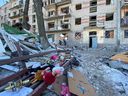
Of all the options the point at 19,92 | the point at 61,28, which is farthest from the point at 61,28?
the point at 19,92

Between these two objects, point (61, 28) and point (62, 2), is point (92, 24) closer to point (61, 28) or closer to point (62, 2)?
point (61, 28)

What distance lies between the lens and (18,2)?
4109cm

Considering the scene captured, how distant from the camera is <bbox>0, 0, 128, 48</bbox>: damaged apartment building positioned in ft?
80.6

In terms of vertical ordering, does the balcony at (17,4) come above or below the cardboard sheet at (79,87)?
above

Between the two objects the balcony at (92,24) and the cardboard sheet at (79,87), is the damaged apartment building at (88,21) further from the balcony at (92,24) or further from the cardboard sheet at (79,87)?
the cardboard sheet at (79,87)

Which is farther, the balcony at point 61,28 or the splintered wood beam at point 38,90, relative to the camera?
the balcony at point 61,28

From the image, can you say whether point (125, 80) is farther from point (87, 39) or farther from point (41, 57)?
point (87, 39)

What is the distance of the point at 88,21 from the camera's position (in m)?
28.0

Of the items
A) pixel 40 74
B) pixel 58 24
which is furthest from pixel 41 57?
pixel 58 24

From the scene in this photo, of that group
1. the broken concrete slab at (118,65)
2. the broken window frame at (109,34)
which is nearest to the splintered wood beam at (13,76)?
the broken concrete slab at (118,65)

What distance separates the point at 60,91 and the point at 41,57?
6.20ft

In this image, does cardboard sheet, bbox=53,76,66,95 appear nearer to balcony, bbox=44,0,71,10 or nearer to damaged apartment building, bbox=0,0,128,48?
damaged apartment building, bbox=0,0,128,48

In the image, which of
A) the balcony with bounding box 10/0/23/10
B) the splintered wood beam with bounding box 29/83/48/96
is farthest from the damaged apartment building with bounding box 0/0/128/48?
the splintered wood beam with bounding box 29/83/48/96

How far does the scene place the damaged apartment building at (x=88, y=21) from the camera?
80.6 ft
